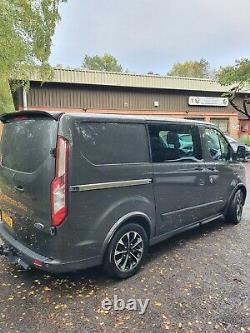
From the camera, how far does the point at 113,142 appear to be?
3379 millimetres

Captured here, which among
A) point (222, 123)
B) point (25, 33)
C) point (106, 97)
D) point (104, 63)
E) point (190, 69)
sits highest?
point (104, 63)

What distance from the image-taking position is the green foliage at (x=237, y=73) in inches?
781

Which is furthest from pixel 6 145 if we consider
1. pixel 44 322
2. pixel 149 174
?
pixel 44 322

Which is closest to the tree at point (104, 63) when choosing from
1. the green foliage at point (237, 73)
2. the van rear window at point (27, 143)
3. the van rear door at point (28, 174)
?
the green foliage at point (237, 73)

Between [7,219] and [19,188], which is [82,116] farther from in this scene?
[7,219]

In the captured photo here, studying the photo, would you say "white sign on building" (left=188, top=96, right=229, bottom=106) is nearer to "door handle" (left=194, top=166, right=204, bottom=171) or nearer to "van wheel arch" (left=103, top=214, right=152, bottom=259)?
"door handle" (left=194, top=166, right=204, bottom=171)

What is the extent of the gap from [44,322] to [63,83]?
19.0m

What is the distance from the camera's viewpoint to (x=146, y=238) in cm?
381

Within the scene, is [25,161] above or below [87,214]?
above

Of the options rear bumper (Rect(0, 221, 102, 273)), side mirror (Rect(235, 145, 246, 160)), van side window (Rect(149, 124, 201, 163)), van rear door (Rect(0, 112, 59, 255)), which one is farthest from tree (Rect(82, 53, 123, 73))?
rear bumper (Rect(0, 221, 102, 273))

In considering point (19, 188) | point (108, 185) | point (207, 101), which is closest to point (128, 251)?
point (108, 185)

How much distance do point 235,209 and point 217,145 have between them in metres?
1.29

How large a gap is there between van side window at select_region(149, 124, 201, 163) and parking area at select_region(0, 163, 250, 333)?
54.9 inches

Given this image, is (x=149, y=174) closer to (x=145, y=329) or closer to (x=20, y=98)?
(x=145, y=329)
